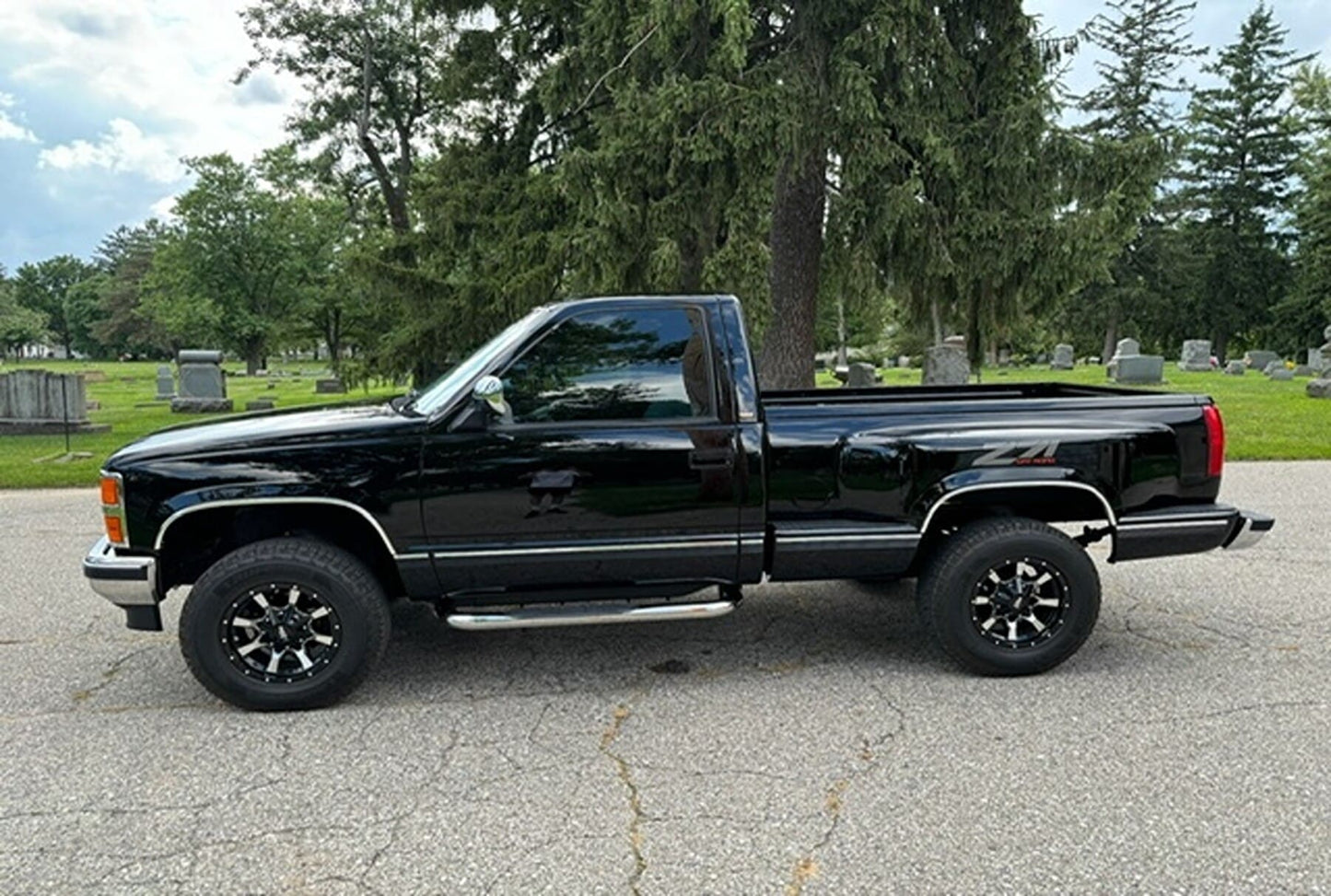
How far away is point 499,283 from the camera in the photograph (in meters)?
13.3

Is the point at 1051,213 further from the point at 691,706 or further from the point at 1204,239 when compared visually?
the point at 1204,239

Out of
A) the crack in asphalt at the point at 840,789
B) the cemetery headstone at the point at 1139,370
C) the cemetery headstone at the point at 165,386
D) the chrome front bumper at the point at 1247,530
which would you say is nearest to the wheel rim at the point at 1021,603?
the crack in asphalt at the point at 840,789

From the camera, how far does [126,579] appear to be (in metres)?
3.64

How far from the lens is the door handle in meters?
3.85

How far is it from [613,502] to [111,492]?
219 cm

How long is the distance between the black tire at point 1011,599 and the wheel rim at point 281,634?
2.76 metres

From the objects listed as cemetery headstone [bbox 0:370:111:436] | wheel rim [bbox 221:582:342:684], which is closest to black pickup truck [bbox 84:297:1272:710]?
wheel rim [bbox 221:582:342:684]

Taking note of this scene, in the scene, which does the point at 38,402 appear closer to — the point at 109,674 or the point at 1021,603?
the point at 109,674

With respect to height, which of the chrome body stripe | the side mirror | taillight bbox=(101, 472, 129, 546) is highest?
the side mirror

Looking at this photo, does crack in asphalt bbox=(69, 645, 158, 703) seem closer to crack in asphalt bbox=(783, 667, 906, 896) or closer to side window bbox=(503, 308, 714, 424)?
side window bbox=(503, 308, 714, 424)

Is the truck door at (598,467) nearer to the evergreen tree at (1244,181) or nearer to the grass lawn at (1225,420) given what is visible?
the grass lawn at (1225,420)

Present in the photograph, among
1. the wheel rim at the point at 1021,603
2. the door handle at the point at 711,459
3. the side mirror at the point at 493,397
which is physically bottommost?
the wheel rim at the point at 1021,603

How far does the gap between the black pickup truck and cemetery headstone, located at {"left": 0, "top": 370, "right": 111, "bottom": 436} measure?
1369 centimetres

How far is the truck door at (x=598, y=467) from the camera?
3.77 metres
